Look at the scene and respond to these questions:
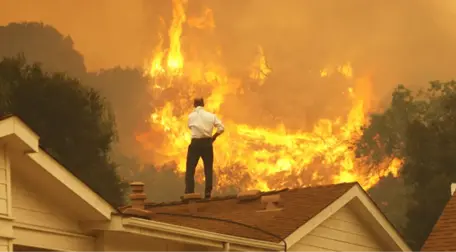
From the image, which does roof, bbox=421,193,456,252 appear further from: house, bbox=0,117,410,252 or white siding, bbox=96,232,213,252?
white siding, bbox=96,232,213,252

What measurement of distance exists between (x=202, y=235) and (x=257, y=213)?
363 cm

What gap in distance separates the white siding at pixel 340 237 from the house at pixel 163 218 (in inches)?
0.8

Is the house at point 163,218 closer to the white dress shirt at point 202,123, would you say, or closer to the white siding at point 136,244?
the white siding at point 136,244

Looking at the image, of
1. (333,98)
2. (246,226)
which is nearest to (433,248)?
(246,226)

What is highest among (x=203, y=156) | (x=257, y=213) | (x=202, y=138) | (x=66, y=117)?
(x=66, y=117)

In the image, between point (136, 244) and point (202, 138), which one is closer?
point (136, 244)

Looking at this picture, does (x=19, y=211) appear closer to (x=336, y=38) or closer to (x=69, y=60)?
(x=69, y=60)

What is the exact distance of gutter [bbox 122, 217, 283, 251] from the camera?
14.9 metres

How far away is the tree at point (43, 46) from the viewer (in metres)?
55.0

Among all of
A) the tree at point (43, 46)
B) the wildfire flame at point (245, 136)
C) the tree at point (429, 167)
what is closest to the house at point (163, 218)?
the tree at point (429, 167)

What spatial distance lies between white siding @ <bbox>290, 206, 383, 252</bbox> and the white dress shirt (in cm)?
343

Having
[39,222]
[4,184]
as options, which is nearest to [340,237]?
[39,222]

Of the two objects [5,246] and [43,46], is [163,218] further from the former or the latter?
[43,46]

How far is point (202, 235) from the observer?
16.2m
